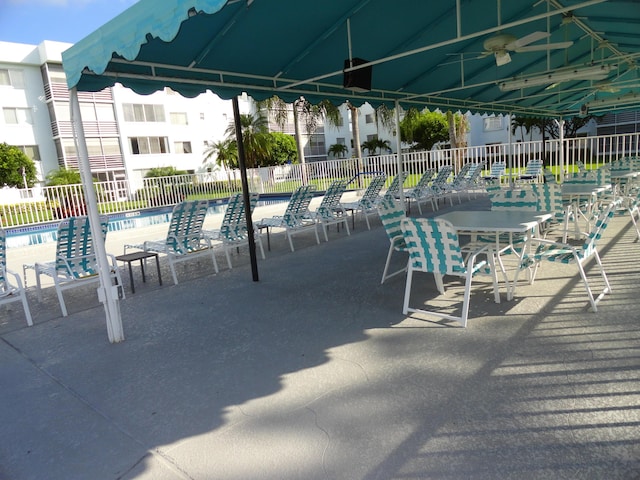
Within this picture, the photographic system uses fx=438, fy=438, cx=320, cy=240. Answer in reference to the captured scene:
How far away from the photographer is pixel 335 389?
2891 mm

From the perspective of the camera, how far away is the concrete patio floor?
2199 millimetres

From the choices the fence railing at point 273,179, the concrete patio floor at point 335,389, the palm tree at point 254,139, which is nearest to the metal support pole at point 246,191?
the concrete patio floor at point 335,389

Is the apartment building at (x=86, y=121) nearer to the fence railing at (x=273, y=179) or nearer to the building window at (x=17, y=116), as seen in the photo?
the building window at (x=17, y=116)

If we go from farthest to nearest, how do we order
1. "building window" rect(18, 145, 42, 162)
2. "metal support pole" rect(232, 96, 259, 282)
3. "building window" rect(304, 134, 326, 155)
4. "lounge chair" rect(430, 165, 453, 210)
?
"building window" rect(304, 134, 326, 155), "building window" rect(18, 145, 42, 162), "lounge chair" rect(430, 165, 453, 210), "metal support pole" rect(232, 96, 259, 282)

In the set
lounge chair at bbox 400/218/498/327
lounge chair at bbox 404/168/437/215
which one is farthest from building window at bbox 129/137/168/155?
lounge chair at bbox 400/218/498/327

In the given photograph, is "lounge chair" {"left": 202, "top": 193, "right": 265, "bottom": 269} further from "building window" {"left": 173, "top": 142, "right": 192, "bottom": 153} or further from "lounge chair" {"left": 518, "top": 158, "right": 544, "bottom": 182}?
"building window" {"left": 173, "top": 142, "right": 192, "bottom": 153}

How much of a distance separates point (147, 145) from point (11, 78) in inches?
342

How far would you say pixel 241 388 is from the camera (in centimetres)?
301

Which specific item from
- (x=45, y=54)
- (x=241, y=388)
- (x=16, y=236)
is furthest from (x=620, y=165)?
(x=45, y=54)

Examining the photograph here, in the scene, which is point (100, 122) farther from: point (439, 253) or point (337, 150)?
point (439, 253)

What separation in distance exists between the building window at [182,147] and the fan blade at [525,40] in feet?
102

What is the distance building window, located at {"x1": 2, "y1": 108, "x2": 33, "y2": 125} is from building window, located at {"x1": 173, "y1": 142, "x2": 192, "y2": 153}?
9.13 metres

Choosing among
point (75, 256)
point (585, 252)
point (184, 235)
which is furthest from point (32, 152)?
point (585, 252)

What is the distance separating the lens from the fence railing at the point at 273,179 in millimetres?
12922
